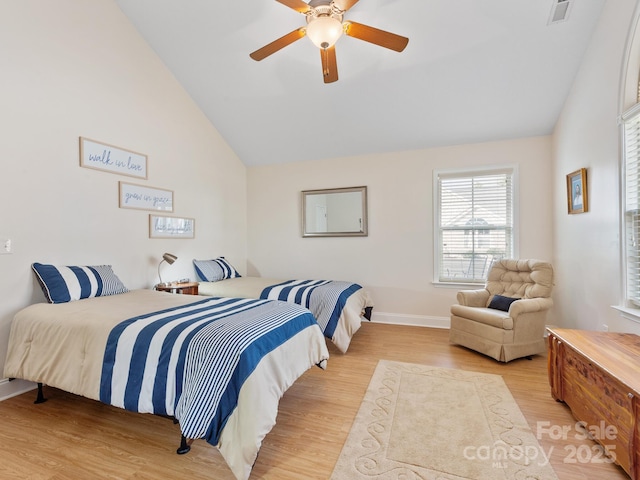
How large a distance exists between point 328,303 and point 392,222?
1809 millimetres

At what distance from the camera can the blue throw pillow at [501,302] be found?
11.1 feet

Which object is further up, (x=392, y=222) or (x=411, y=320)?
(x=392, y=222)

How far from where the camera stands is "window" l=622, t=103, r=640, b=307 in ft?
7.76

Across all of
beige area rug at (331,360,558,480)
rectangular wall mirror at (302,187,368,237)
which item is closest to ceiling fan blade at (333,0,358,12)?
rectangular wall mirror at (302,187,368,237)

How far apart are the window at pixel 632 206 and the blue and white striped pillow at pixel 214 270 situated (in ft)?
13.8

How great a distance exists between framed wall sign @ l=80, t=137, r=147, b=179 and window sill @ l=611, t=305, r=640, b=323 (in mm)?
4629

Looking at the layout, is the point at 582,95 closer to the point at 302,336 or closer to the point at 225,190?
the point at 302,336

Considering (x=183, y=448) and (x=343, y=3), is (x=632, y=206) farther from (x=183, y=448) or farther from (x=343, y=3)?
(x=183, y=448)

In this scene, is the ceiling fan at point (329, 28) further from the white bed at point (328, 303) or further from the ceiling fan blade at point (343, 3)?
the white bed at point (328, 303)

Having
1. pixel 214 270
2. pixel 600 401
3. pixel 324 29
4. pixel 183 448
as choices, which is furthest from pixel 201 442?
pixel 324 29

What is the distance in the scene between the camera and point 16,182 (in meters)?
2.57

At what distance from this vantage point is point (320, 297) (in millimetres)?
3402

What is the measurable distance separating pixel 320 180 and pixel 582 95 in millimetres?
3212

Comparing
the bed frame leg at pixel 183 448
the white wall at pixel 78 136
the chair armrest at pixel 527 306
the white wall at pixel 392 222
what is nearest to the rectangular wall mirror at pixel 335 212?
the white wall at pixel 392 222
